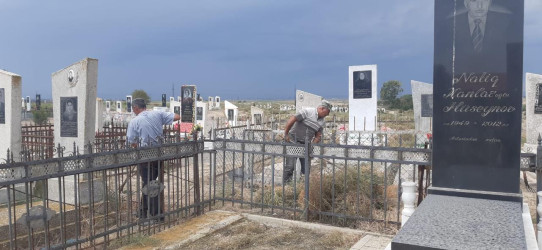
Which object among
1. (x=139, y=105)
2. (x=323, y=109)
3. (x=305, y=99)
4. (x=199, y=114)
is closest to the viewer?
(x=139, y=105)

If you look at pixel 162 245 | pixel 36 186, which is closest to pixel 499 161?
pixel 162 245

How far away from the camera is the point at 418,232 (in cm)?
306

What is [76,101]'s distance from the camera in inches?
319

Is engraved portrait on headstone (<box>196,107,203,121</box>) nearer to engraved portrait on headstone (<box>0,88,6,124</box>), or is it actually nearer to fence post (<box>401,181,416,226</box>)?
engraved portrait on headstone (<box>0,88,6,124</box>)

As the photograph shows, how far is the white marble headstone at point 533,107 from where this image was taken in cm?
1202

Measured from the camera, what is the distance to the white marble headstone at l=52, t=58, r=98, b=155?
7.94m

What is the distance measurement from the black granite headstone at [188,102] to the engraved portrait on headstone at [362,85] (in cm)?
555

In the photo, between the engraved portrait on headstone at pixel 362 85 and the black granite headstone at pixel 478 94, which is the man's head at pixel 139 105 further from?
the engraved portrait on headstone at pixel 362 85

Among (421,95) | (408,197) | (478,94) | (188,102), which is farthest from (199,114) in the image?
(478,94)

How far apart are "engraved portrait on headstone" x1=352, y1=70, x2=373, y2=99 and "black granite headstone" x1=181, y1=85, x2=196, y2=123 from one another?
218 inches

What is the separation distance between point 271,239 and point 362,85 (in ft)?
32.6

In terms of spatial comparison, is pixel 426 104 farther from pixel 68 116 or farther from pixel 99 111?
pixel 68 116

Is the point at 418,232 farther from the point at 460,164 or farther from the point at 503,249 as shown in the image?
the point at 460,164

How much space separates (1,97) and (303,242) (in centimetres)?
641
